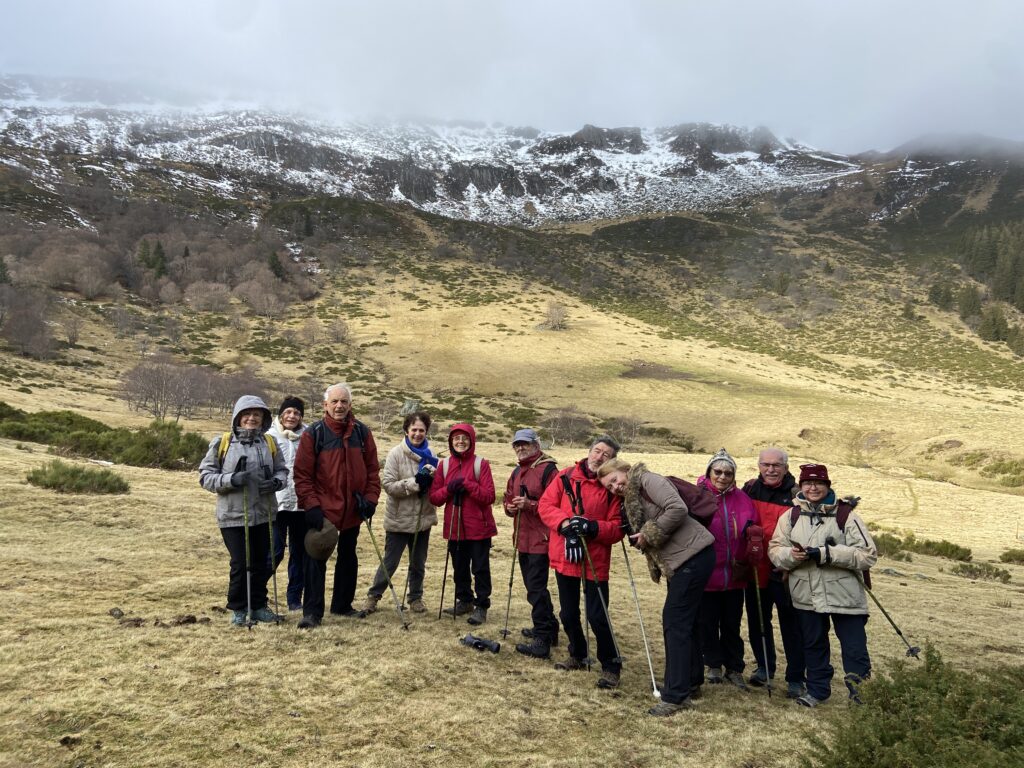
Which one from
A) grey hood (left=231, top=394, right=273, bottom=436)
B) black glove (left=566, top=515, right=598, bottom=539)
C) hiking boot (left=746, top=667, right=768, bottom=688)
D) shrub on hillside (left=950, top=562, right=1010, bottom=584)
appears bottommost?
shrub on hillside (left=950, top=562, right=1010, bottom=584)

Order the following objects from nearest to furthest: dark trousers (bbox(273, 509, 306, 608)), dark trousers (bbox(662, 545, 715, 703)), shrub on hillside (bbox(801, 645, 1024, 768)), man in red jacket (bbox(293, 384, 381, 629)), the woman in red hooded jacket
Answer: shrub on hillside (bbox(801, 645, 1024, 768))
dark trousers (bbox(662, 545, 715, 703))
man in red jacket (bbox(293, 384, 381, 629))
dark trousers (bbox(273, 509, 306, 608))
the woman in red hooded jacket

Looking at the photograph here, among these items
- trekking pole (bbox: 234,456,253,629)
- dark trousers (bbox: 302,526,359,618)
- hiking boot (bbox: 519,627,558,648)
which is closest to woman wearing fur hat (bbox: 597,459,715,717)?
hiking boot (bbox: 519,627,558,648)

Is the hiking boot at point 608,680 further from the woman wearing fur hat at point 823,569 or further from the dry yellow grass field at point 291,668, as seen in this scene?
the woman wearing fur hat at point 823,569

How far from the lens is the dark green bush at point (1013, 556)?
46.6ft

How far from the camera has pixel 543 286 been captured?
3597 inches

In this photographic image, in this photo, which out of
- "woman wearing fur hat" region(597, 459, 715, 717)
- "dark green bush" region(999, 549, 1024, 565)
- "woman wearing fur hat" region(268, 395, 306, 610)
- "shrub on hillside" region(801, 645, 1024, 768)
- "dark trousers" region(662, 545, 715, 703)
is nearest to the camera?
"shrub on hillside" region(801, 645, 1024, 768)

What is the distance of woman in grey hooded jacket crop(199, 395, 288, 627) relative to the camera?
5.25 metres

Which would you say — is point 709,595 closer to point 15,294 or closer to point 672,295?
point 15,294

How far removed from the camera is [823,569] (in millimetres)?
4953

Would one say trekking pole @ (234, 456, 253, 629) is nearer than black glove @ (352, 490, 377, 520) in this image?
Yes

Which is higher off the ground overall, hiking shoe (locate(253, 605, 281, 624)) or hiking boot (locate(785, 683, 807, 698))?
hiking shoe (locate(253, 605, 281, 624))

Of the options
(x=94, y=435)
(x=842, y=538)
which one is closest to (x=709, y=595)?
(x=842, y=538)

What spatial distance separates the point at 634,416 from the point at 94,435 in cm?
3397

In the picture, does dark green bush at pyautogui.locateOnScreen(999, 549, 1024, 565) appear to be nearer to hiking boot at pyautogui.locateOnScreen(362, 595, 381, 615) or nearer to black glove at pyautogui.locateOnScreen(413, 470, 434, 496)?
black glove at pyautogui.locateOnScreen(413, 470, 434, 496)
